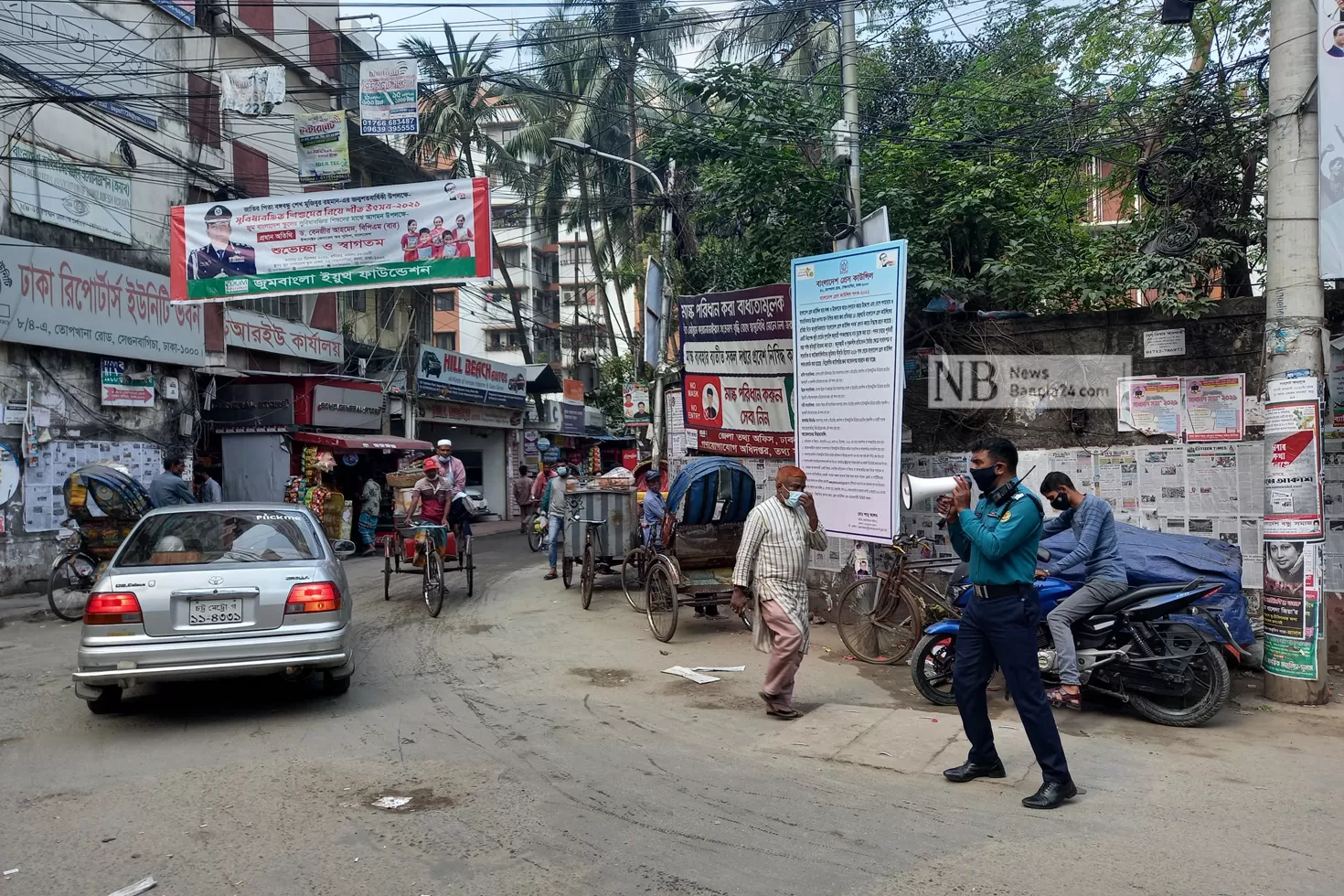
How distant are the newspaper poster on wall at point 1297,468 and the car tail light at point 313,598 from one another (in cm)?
670

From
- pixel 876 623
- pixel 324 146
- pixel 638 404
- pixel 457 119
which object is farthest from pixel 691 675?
pixel 457 119

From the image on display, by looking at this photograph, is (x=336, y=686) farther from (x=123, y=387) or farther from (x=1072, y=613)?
(x=123, y=387)

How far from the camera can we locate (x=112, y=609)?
599 cm

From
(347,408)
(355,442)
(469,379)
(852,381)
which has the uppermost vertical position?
(469,379)

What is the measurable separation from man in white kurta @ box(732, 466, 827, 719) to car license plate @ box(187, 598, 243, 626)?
3.34 metres

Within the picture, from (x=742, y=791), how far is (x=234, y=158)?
1883cm

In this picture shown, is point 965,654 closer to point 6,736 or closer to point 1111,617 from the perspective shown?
point 1111,617

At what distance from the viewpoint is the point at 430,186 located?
13.0 m

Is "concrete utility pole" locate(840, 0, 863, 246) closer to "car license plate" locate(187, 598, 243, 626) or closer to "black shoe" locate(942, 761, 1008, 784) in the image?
"black shoe" locate(942, 761, 1008, 784)

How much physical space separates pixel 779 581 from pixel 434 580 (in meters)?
5.56

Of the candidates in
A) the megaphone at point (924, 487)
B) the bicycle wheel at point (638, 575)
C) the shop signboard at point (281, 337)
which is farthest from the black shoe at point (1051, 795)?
the shop signboard at point (281, 337)

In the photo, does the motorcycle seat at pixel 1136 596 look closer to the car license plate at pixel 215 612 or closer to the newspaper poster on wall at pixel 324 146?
the car license plate at pixel 215 612

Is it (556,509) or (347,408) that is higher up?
(347,408)

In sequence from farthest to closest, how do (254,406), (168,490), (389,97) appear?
1. (254,406)
2. (389,97)
3. (168,490)
